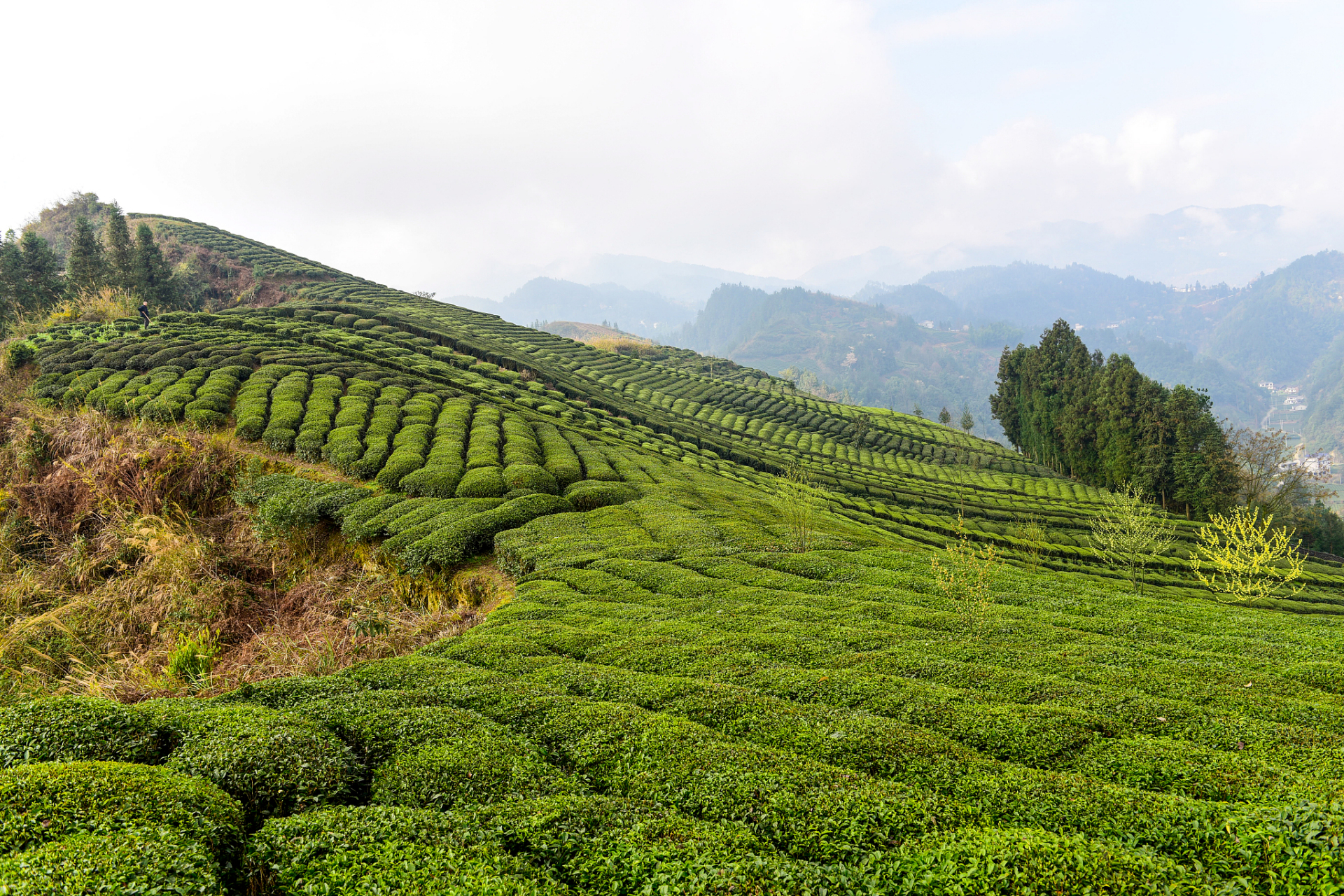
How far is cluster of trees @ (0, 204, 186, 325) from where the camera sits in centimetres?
6169

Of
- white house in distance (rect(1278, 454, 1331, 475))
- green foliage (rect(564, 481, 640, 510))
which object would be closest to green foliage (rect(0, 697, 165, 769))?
green foliage (rect(564, 481, 640, 510))

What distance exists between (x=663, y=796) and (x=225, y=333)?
197 ft

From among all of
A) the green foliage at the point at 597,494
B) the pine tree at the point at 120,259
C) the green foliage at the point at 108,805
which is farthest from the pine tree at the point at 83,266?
the green foliage at the point at 108,805

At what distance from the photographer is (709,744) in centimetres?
845

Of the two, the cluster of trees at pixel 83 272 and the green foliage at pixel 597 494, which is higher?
the cluster of trees at pixel 83 272

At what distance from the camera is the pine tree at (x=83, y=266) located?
214 ft

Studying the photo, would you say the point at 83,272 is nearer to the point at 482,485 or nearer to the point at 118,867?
the point at 482,485

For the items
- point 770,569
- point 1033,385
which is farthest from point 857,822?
point 1033,385

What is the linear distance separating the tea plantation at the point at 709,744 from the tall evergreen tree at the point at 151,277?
68.3 metres

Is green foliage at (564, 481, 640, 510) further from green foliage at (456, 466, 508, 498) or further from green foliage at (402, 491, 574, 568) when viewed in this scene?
green foliage at (456, 466, 508, 498)

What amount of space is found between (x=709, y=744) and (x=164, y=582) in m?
21.5

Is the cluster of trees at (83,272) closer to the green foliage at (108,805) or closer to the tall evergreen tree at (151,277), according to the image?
the tall evergreen tree at (151,277)

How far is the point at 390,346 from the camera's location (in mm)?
58969

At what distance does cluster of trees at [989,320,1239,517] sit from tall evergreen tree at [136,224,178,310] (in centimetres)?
11827
